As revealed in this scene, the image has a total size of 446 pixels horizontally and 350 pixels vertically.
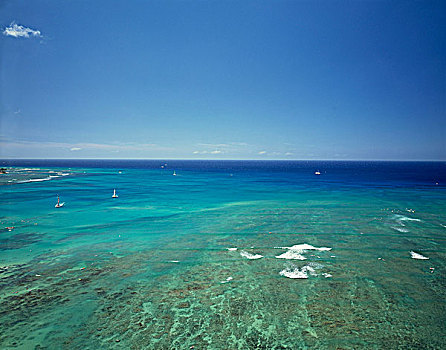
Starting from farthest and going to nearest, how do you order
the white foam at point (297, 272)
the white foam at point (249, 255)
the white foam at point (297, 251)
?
1. the white foam at point (249, 255)
2. the white foam at point (297, 251)
3. the white foam at point (297, 272)

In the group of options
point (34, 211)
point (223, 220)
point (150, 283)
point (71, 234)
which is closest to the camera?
point (150, 283)

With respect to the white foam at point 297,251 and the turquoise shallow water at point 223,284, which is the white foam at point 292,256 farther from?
the turquoise shallow water at point 223,284

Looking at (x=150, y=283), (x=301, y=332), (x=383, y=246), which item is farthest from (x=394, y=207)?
(x=150, y=283)

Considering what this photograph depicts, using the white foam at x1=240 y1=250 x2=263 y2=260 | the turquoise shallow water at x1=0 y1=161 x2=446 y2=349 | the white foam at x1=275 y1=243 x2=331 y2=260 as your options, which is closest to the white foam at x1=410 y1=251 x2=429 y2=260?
the turquoise shallow water at x1=0 y1=161 x2=446 y2=349

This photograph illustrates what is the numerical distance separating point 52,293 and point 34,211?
2777 cm

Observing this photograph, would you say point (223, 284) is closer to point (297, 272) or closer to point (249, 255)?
point (249, 255)

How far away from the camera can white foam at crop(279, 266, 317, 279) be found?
1541cm

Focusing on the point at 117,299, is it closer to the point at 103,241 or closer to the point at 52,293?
the point at 52,293

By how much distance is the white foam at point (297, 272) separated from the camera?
15413 millimetres

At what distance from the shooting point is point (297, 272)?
15961 millimetres

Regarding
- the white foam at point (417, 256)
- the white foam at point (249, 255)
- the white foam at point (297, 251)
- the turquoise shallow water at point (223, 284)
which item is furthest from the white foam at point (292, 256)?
the white foam at point (417, 256)

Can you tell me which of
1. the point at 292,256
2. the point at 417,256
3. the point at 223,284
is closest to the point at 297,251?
the point at 292,256

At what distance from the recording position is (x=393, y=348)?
9539 mm

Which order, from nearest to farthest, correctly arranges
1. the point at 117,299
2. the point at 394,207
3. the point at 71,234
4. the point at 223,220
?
the point at 117,299 < the point at 71,234 < the point at 223,220 < the point at 394,207
